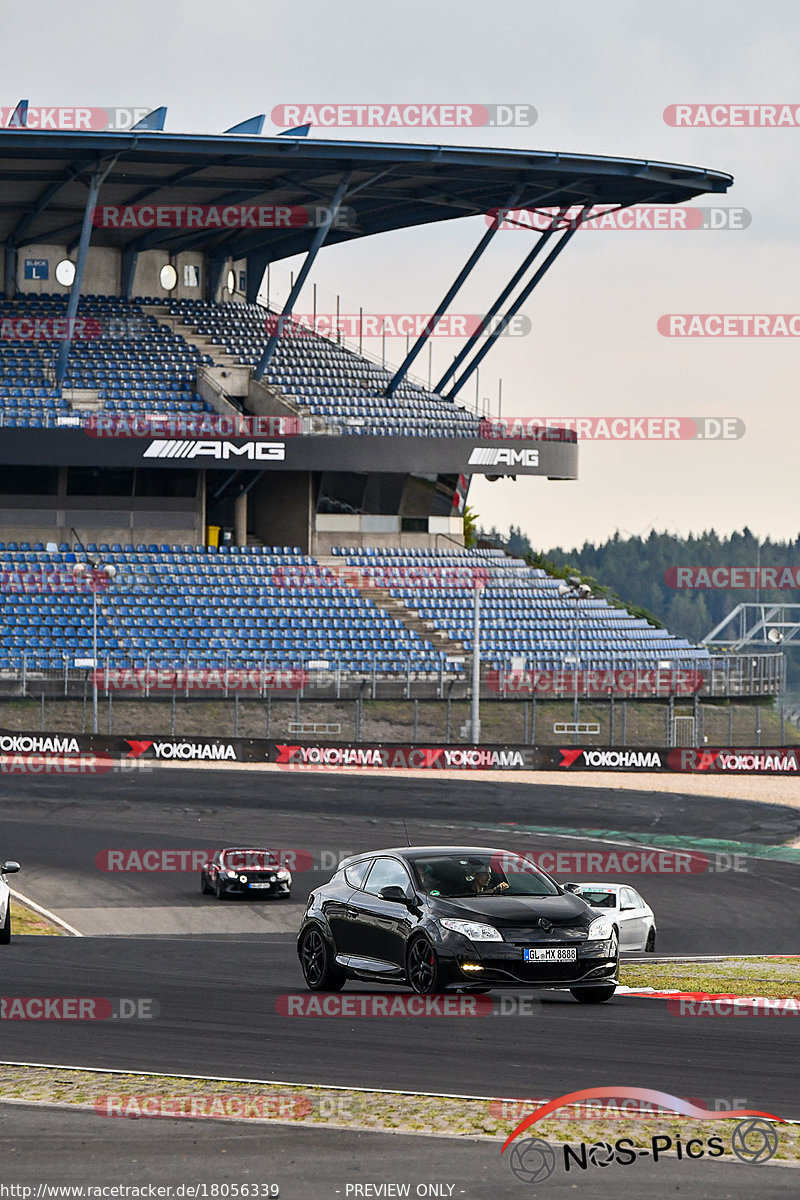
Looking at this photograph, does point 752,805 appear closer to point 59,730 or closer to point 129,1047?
point 59,730

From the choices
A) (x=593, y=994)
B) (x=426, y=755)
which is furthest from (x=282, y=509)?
(x=593, y=994)

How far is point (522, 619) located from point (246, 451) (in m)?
10.3

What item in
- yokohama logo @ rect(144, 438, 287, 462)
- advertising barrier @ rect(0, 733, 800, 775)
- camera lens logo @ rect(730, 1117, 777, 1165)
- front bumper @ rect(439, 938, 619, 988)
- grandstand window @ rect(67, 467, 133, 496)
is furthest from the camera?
grandstand window @ rect(67, 467, 133, 496)

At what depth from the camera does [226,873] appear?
1164 inches

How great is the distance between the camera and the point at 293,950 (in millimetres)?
22547

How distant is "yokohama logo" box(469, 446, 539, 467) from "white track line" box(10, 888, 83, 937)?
3339 centimetres

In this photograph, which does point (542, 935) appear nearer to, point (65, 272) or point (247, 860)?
point (247, 860)

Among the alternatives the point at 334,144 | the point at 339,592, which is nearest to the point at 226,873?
the point at 339,592

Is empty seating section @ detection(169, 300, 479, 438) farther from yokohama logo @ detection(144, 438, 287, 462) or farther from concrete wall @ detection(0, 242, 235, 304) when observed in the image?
yokohama logo @ detection(144, 438, 287, 462)

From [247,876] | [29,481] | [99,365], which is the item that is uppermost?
[99,365]

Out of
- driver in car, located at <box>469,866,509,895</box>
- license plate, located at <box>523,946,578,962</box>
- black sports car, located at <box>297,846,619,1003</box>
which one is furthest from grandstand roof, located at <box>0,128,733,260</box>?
license plate, located at <box>523,946,578,962</box>

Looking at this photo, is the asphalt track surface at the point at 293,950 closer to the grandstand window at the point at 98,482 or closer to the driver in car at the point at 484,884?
the driver in car at the point at 484,884

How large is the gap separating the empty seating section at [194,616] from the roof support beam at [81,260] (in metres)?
6.07

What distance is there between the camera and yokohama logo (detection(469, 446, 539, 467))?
6009cm
